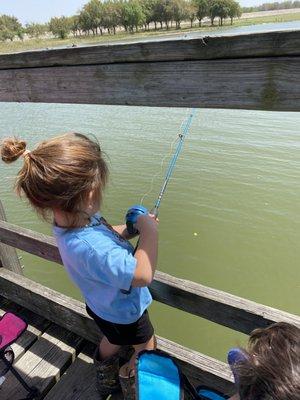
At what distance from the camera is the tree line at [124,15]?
8706 centimetres

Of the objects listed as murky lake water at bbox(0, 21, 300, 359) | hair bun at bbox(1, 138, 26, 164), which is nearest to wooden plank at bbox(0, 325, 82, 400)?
hair bun at bbox(1, 138, 26, 164)

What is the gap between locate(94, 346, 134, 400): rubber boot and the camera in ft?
7.11

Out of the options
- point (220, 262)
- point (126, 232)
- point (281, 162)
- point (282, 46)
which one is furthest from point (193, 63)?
point (281, 162)

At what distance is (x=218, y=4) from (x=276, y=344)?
97.8 m

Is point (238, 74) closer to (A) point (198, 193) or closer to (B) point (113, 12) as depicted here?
(A) point (198, 193)

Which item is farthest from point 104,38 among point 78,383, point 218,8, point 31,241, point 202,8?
point 78,383

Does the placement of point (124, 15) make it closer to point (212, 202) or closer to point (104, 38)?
point (104, 38)

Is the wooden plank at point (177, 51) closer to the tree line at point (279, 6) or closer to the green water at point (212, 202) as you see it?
the green water at point (212, 202)

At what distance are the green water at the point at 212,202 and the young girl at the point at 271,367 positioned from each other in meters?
2.84

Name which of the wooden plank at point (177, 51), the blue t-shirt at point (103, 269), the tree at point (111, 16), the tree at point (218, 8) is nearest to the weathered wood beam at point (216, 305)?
the blue t-shirt at point (103, 269)

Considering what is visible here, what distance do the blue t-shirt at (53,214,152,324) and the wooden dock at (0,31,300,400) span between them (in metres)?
0.26

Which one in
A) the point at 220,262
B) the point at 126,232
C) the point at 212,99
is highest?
the point at 212,99

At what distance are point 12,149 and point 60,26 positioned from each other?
97.0m

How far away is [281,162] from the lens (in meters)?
8.34
